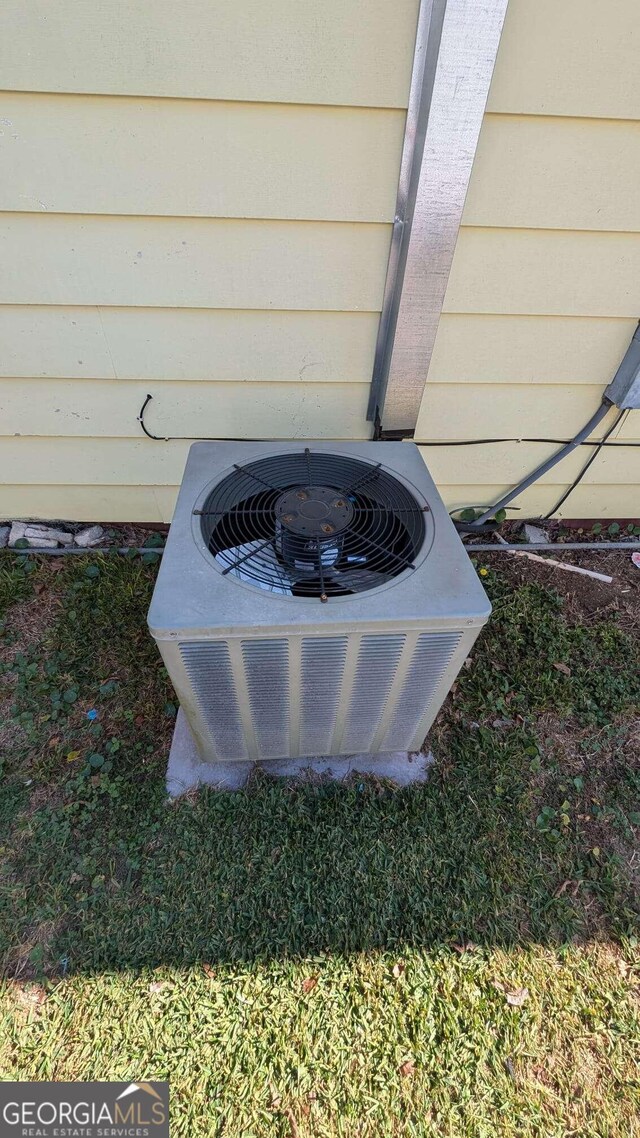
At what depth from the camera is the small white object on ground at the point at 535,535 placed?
2.65 m

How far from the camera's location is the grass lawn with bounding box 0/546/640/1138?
1.31 metres

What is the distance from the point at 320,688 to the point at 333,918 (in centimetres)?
69

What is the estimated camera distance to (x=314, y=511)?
4.83 feet

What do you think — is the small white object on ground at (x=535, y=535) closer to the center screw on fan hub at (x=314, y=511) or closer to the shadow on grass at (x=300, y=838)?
the shadow on grass at (x=300, y=838)

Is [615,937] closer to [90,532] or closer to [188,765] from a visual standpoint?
[188,765]

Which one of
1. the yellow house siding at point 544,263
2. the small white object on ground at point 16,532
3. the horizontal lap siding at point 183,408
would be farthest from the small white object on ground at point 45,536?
the yellow house siding at point 544,263

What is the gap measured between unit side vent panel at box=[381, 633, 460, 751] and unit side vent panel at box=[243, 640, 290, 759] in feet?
1.07

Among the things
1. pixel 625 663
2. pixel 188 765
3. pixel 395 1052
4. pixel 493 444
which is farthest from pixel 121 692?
pixel 625 663

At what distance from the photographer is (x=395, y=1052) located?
4.44ft

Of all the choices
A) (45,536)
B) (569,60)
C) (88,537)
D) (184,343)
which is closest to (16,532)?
(45,536)

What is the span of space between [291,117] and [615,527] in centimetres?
223

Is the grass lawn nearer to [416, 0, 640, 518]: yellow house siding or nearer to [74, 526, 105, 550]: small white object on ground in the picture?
[74, 526, 105, 550]: small white object on ground

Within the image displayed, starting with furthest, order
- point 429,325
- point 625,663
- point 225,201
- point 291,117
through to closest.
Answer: point 625,663
point 429,325
point 225,201
point 291,117

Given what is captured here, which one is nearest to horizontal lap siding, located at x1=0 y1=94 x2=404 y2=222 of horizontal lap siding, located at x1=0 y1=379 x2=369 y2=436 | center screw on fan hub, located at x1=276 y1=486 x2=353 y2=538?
horizontal lap siding, located at x1=0 y1=379 x2=369 y2=436
